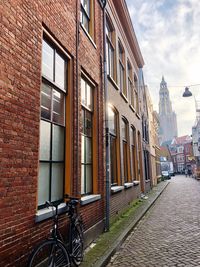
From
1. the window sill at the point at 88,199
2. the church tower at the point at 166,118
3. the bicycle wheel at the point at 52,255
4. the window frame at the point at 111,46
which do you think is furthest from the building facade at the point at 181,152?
the bicycle wheel at the point at 52,255

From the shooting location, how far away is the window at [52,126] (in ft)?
15.0

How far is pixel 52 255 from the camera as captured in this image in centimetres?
365

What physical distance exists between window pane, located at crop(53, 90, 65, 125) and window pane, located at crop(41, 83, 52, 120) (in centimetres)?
22

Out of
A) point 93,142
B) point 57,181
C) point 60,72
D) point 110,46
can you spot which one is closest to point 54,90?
point 60,72

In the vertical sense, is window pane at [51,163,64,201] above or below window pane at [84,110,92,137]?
below

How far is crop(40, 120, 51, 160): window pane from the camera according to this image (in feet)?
15.0

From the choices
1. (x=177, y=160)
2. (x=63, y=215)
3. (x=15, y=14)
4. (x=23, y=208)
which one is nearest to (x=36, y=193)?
(x=23, y=208)

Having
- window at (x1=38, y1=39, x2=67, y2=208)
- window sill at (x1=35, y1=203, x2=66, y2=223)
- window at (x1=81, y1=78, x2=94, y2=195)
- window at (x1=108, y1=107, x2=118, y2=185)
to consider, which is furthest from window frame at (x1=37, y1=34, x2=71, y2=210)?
window at (x1=108, y1=107, x2=118, y2=185)

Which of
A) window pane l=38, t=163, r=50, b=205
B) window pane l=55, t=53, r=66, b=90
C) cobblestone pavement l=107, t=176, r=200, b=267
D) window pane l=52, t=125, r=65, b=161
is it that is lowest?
cobblestone pavement l=107, t=176, r=200, b=267

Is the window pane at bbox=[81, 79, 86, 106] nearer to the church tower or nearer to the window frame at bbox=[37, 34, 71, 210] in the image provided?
the window frame at bbox=[37, 34, 71, 210]

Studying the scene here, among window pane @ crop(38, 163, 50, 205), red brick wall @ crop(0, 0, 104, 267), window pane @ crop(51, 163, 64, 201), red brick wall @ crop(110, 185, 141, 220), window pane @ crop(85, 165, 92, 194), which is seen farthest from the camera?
red brick wall @ crop(110, 185, 141, 220)

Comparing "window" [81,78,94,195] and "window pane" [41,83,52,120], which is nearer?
"window pane" [41,83,52,120]

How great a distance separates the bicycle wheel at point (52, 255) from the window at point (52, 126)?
776mm

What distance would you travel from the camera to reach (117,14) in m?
12.1
